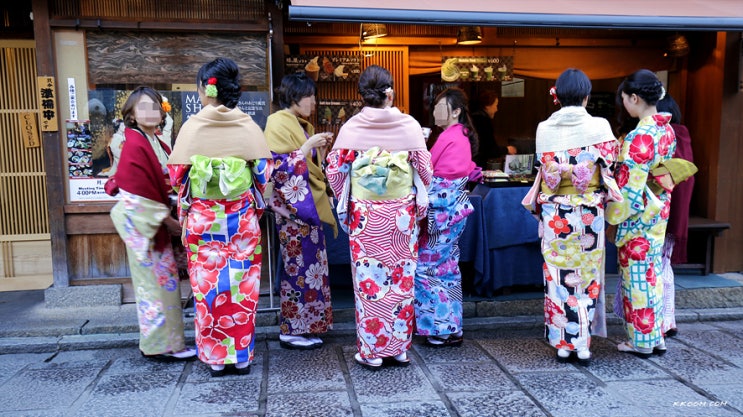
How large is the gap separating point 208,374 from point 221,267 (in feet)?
2.82

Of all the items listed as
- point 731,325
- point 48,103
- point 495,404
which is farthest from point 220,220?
point 731,325

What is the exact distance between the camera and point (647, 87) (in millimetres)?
4516

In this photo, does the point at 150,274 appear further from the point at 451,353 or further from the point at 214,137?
the point at 451,353

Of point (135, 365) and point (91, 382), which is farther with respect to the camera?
point (135, 365)

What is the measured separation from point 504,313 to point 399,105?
3.50 metres

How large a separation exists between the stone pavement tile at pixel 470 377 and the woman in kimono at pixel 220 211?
1.45 metres

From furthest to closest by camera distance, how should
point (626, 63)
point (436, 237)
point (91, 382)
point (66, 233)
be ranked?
point (626, 63), point (66, 233), point (436, 237), point (91, 382)

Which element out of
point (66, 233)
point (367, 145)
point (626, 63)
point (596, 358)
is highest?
point (626, 63)

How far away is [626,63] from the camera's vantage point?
8.22m

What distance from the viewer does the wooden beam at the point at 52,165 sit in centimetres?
533

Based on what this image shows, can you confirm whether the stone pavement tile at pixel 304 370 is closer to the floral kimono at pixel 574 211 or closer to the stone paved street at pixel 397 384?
the stone paved street at pixel 397 384

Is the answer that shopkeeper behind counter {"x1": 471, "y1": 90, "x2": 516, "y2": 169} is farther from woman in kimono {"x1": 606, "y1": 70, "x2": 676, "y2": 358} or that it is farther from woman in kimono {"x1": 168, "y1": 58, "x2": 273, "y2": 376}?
woman in kimono {"x1": 168, "y1": 58, "x2": 273, "y2": 376}

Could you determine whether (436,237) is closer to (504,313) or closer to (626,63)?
(504,313)

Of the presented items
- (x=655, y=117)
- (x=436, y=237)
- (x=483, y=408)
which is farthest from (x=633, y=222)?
(x=483, y=408)
